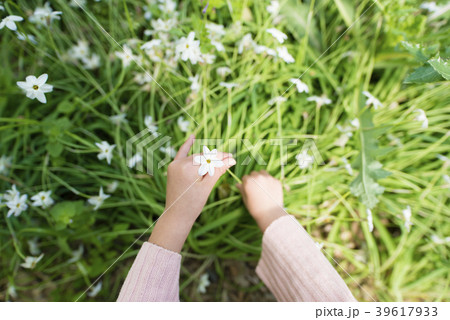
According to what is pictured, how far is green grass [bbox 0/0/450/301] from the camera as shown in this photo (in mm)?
850

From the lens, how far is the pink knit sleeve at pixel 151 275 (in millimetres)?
638

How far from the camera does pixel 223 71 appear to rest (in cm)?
88

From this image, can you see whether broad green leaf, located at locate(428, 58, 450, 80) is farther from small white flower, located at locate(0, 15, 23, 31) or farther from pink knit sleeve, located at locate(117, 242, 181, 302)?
small white flower, located at locate(0, 15, 23, 31)

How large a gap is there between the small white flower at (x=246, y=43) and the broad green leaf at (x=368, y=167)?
0.40 meters

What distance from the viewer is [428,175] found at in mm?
945

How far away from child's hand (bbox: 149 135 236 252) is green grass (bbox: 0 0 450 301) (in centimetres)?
13

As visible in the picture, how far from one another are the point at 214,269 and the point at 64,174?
1.92ft

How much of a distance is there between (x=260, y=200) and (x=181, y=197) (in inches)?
9.4

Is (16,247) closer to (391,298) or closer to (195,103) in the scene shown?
(195,103)

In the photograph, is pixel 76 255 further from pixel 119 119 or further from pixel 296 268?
pixel 296 268

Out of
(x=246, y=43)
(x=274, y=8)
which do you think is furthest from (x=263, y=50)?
(x=274, y=8)

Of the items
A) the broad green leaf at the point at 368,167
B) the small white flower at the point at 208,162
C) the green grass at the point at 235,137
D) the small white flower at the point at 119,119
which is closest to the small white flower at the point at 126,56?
the green grass at the point at 235,137


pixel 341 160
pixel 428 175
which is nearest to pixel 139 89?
pixel 341 160

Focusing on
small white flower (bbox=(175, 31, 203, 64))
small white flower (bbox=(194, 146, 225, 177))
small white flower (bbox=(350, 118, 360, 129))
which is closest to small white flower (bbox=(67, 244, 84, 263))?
small white flower (bbox=(194, 146, 225, 177))
